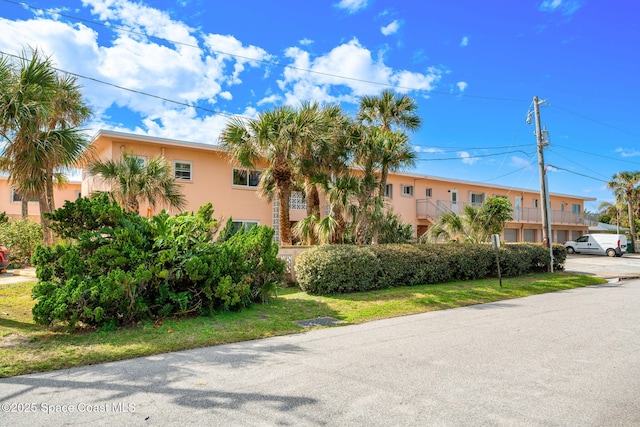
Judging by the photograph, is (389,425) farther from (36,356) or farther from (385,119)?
(385,119)

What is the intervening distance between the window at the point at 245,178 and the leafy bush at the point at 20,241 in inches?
325

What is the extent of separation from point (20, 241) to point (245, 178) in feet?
30.9

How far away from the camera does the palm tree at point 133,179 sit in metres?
12.7

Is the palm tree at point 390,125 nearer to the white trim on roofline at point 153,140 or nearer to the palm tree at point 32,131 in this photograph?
the white trim on roofline at point 153,140

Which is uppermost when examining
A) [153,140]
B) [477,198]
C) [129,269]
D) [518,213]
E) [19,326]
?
[153,140]

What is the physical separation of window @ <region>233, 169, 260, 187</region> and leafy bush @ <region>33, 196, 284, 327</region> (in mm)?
10000

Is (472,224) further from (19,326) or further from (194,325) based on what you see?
(19,326)

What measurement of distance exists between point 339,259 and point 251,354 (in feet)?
18.0

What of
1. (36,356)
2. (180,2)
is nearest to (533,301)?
(36,356)

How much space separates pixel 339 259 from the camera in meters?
10.9

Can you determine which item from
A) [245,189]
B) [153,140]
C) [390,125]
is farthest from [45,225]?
[390,125]

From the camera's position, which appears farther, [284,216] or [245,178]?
[245,178]

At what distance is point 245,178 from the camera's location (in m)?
19.0

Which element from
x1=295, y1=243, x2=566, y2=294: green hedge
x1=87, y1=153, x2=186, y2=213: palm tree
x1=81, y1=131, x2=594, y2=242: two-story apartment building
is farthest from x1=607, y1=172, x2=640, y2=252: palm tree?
x1=87, y1=153, x2=186, y2=213: palm tree
